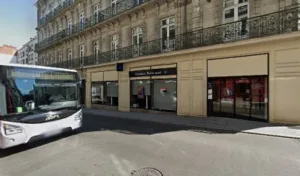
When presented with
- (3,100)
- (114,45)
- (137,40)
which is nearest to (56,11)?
(114,45)

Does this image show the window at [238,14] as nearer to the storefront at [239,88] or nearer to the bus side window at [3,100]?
the storefront at [239,88]

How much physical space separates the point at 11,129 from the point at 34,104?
2.76 feet

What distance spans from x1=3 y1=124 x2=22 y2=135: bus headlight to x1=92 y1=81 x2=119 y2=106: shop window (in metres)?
11.4

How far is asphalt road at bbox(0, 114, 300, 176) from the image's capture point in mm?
4316

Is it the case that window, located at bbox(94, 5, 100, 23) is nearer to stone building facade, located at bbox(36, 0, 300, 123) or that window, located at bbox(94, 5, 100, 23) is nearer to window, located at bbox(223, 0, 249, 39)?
stone building facade, located at bbox(36, 0, 300, 123)

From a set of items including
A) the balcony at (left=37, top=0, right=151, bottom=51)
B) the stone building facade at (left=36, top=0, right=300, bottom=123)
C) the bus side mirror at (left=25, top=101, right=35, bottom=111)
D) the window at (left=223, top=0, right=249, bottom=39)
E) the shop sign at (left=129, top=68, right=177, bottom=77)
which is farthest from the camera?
the balcony at (left=37, top=0, right=151, bottom=51)

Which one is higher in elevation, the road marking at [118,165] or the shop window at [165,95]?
the shop window at [165,95]

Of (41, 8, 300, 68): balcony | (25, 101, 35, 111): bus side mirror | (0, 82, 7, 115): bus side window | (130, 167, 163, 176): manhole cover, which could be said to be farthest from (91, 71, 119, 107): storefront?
(130, 167, 163, 176): manhole cover

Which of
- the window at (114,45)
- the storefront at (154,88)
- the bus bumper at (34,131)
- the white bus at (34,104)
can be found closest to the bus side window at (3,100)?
the white bus at (34,104)

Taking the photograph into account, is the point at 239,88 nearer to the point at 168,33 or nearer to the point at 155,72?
the point at 155,72

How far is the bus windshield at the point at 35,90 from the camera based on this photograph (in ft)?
17.7

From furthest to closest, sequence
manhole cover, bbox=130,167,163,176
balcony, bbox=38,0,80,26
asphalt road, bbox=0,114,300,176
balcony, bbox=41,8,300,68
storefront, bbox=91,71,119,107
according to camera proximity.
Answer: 1. balcony, bbox=38,0,80,26
2. storefront, bbox=91,71,119,107
3. balcony, bbox=41,8,300,68
4. asphalt road, bbox=0,114,300,176
5. manhole cover, bbox=130,167,163,176

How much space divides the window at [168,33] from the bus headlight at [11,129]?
31.8 ft

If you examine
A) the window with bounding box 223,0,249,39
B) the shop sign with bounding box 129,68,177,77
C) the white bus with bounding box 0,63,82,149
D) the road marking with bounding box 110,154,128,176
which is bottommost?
the road marking with bounding box 110,154,128,176
